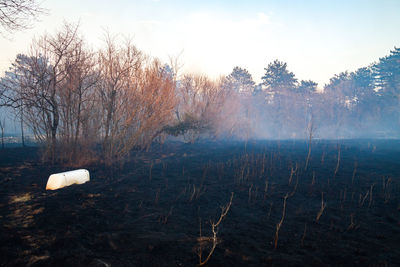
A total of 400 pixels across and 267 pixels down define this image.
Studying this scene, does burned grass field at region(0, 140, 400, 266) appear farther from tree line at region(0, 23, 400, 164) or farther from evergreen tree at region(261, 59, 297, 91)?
evergreen tree at region(261, 59, 297, 91)

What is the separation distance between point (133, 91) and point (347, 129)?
149 feet

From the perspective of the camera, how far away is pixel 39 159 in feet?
38.0

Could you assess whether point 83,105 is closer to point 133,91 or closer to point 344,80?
point 133,91

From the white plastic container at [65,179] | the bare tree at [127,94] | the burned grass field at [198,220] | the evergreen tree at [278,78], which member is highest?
the evergreen tree at [278,78]

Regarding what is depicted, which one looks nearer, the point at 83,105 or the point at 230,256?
the point at 230,256

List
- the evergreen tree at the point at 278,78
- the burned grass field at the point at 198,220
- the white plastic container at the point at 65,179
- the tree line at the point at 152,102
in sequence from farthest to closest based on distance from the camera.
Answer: the evergreen tree at the point at 278,78, the tree line at the point at 152,102, the white plastic container at the point at 65,179, the burned grass field at the point at 198,220

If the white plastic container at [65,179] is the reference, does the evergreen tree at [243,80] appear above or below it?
above

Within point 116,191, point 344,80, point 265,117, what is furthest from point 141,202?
point 344,80

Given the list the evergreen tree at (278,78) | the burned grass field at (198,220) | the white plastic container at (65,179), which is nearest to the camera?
the burned grass field at (198,220)

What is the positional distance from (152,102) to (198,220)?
8454 mm

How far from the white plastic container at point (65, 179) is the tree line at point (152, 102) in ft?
9.58

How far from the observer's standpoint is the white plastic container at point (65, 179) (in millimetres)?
7477

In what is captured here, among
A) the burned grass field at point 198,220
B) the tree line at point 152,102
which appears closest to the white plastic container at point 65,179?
the burned grass field at point 198,220

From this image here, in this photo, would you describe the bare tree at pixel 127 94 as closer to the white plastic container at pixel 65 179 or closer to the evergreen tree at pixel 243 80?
the white plastic container at pixel 65 179
